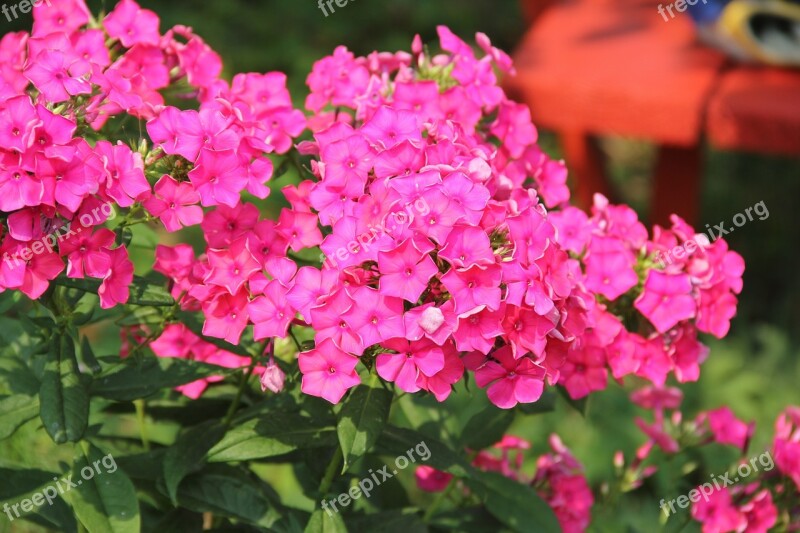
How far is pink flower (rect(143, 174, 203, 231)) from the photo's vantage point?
1.38m

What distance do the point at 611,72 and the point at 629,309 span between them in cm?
155

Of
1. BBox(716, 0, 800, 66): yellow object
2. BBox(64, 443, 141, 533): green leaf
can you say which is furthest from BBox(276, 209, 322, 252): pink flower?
BBox(716, 0, 800, 66): yellow object

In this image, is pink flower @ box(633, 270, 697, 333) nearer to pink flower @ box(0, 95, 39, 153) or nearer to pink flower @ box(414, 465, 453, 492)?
pink flower @ box(414, 465, 453, 492)

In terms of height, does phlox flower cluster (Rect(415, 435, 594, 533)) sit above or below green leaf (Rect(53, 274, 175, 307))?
below

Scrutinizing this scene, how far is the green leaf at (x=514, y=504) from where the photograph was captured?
5.45ft

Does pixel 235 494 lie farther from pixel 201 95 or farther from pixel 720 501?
pixel 720 501

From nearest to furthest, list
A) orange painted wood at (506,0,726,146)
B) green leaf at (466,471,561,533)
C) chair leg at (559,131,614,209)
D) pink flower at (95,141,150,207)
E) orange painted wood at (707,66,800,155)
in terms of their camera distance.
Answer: pink flower at (95,141,150,207) < green leaf at (466,471,561,533) < orange painted wood at (707,66,800,155) < orange painted wood at (506,0,726,146) < chair leg at (559,131,614,209)

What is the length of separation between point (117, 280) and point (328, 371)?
0.91 feet

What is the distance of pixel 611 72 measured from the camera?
3.03 meters

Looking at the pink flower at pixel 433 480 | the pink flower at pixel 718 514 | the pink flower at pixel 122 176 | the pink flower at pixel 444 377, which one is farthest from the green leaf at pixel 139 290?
the pink flower at pixel 718 514

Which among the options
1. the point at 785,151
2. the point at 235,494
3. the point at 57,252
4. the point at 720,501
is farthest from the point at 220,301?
the point at 785,151

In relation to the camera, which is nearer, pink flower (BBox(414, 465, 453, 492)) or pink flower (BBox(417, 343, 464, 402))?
pink flower (BBox(417, 343, 464, 402))

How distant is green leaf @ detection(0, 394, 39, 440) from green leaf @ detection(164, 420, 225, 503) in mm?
187

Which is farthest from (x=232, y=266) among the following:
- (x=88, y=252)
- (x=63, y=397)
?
(x=63, y=397)
